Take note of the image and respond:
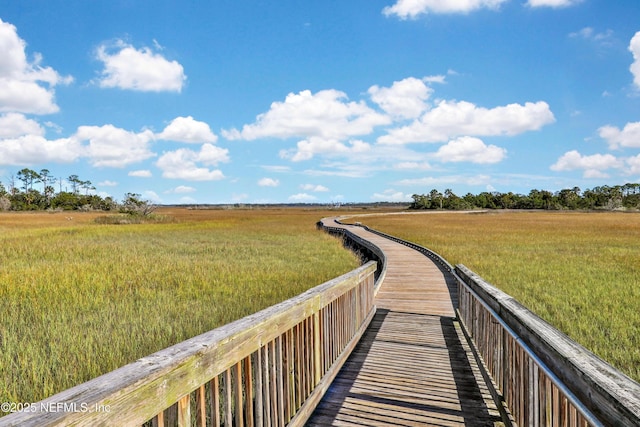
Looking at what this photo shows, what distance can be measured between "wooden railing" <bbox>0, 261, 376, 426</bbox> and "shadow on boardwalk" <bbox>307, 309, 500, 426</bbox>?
25 centimetres

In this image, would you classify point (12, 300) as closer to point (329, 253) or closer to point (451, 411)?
point (451, 411)

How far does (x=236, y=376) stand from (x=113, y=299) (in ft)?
29.0

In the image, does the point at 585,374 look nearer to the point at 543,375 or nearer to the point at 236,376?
the point at 543,375

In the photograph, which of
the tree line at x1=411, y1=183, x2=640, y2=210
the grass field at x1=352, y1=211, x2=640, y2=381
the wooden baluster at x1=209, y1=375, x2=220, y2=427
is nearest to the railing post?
the wooden baluster at x1=209, y1=375, x2=220, y2=427

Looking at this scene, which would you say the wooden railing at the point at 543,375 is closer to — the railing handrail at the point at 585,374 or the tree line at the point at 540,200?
the railing handrail at the point at 585,374

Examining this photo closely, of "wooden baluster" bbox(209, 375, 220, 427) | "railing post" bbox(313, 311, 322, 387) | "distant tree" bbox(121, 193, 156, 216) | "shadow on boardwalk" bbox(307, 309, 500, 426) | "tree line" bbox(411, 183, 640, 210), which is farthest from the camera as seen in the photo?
"tree line" bbox(411, 183, 640, 210)

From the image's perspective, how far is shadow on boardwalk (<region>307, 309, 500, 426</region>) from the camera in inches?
140

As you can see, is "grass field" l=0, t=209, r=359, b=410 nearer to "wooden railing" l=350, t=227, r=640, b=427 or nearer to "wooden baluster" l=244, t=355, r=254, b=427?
"wooden baluster" l=244, t=355, r=254, b=427

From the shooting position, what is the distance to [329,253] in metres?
19.3

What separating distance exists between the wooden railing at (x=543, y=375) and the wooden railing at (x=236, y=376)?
1.71 meters

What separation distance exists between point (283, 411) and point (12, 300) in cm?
966

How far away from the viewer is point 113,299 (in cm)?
980

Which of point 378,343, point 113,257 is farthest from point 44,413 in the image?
point 113,257

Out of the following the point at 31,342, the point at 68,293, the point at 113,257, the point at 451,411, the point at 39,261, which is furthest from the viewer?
the point at 113,257
